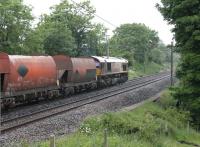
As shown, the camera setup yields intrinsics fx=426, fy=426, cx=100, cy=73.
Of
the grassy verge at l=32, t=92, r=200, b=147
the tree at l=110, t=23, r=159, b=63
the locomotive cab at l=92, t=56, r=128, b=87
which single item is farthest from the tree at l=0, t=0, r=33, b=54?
the tree at l=110, t=23, r=159, b=63

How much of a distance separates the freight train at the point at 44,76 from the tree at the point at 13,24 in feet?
33.1

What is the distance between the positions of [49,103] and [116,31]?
9352cm

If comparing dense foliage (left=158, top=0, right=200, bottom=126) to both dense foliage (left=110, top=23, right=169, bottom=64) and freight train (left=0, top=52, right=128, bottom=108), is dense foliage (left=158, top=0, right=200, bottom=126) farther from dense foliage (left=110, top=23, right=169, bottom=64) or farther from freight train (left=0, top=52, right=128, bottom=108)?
dense foliage (left=110, top=23, right=169, bottom=64)

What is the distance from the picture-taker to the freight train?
79.0ft

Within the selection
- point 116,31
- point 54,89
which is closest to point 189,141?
point 54,89

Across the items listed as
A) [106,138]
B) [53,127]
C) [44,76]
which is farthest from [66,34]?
[106,138]

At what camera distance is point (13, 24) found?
158 feet

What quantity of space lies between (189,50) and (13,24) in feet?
85.9

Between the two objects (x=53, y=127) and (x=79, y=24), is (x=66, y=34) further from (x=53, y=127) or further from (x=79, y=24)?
→ (x=53, y=127)

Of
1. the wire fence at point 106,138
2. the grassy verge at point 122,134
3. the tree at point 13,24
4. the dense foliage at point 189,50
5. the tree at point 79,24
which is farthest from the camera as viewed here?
the tree at point 79,24

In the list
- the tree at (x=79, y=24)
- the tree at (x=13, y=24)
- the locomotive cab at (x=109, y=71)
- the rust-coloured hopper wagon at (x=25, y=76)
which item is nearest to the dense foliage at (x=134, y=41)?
the tree at (x=79, y=24)

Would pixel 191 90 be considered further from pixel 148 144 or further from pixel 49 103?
pixel 148 144

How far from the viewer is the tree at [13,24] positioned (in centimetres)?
4703

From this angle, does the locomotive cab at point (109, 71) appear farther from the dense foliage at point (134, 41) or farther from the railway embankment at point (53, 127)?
the dense foliage at point (134, 41)
